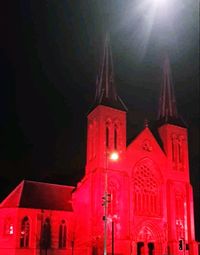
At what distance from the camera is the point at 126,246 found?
165 feet

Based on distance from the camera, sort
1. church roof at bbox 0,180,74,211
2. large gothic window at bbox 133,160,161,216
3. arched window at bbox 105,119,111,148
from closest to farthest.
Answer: church roof at bbox 0,180,74,211 → large gothic window at bbox 133,160,161,216 → arched window at bbox 105,119,111,148

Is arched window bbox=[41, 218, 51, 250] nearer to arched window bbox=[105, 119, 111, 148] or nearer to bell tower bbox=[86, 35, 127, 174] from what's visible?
bell tower bbox=[86, 35, 127, 174]

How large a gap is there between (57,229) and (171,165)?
744 inches

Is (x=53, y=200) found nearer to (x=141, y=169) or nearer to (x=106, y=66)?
(x=141, y=169)

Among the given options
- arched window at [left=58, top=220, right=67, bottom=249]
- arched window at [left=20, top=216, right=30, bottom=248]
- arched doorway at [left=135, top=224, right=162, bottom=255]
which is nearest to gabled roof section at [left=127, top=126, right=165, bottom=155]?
arched doorway at [left=135, top=224, right=162, bottom=255]

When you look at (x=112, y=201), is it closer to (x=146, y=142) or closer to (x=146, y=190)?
(x=146, y=190)

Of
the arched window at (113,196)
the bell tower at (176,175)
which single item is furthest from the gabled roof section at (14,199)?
the bell tower at (176,175)

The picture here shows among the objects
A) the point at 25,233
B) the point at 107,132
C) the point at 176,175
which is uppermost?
the point at 107,132

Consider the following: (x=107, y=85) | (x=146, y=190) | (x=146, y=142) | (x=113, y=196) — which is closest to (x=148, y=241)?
(x=146, y=190)

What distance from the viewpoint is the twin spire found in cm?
5716

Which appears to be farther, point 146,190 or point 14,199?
point 146,190

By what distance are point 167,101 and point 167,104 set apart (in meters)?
0.49

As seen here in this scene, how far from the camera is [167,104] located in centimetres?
6369

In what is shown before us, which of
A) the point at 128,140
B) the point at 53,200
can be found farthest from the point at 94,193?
the point at 128,140
